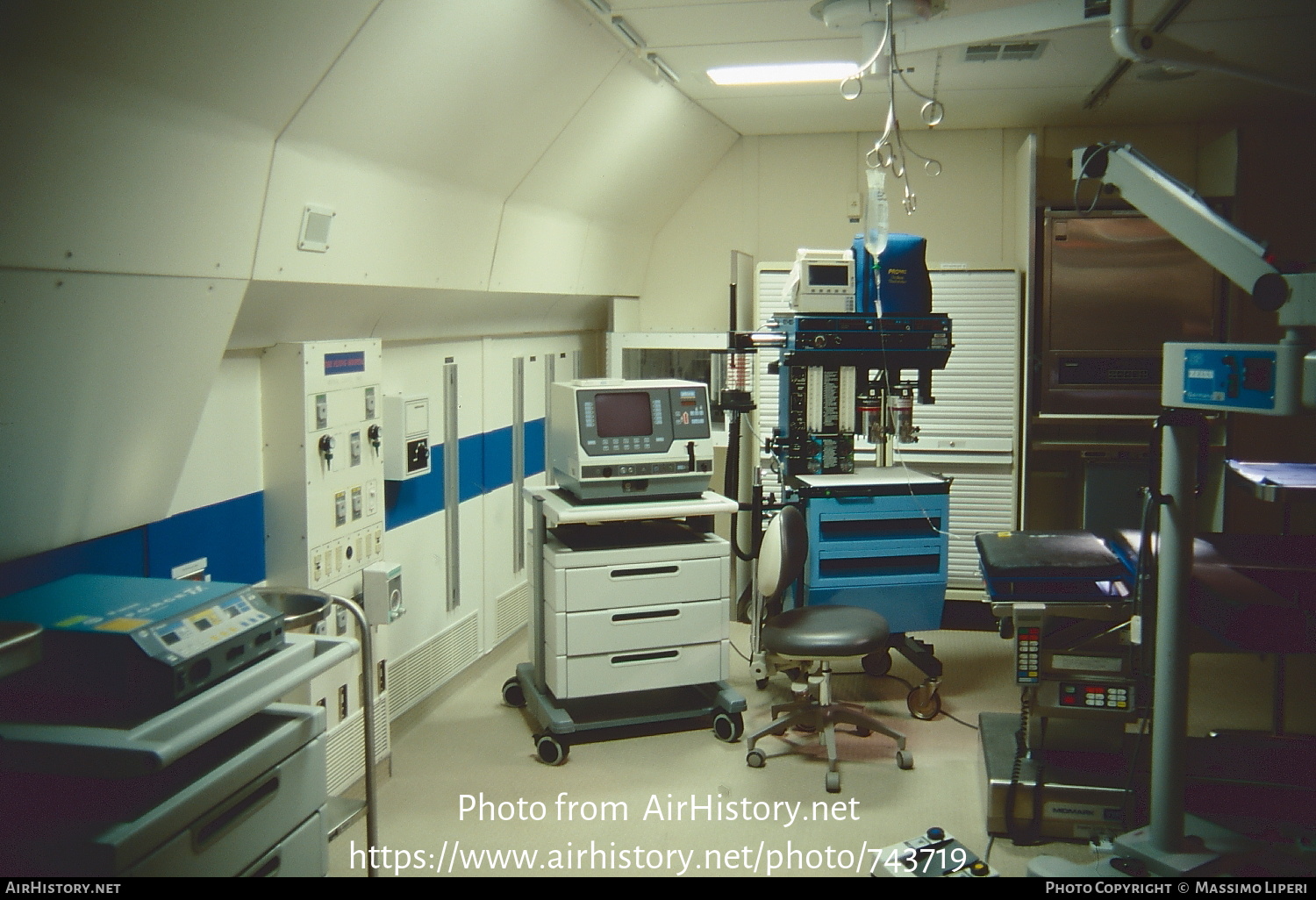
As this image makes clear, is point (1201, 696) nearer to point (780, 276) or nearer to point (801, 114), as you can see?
point (780, 276)

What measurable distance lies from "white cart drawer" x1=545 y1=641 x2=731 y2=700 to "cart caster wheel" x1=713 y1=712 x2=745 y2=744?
0.14 meters

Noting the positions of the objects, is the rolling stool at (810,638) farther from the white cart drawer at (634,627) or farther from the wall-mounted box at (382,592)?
the wall-mounted box at (382,592)

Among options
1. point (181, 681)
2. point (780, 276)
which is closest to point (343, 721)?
point (181, 681)

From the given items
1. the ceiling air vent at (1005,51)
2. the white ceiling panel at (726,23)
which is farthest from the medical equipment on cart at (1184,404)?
the ceiling air vent at (1005,51)

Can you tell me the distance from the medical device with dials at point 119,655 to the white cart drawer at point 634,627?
183 centimetres

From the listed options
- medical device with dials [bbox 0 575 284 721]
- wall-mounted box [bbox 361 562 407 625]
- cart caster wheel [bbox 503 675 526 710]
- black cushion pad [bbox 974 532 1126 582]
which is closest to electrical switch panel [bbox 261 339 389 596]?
wall-mounted box [bbox 361 562 407 625]

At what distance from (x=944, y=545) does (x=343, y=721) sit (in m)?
2.49

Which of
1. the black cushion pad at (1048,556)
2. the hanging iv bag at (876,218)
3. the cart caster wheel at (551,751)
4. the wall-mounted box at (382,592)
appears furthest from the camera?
the hanging iv bag at (876,218)

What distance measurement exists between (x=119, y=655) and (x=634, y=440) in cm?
232

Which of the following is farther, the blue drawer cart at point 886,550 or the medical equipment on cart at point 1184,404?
the blue drawer cart at point 886,550

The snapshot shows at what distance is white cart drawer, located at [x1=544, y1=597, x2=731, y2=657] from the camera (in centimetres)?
381

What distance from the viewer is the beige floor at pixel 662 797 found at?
10.2 feet

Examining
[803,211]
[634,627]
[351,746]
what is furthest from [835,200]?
[351,746]

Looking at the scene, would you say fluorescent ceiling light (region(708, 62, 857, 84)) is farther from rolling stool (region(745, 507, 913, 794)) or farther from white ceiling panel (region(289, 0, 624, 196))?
rolling stool (region(745, 507, 913, 794))
